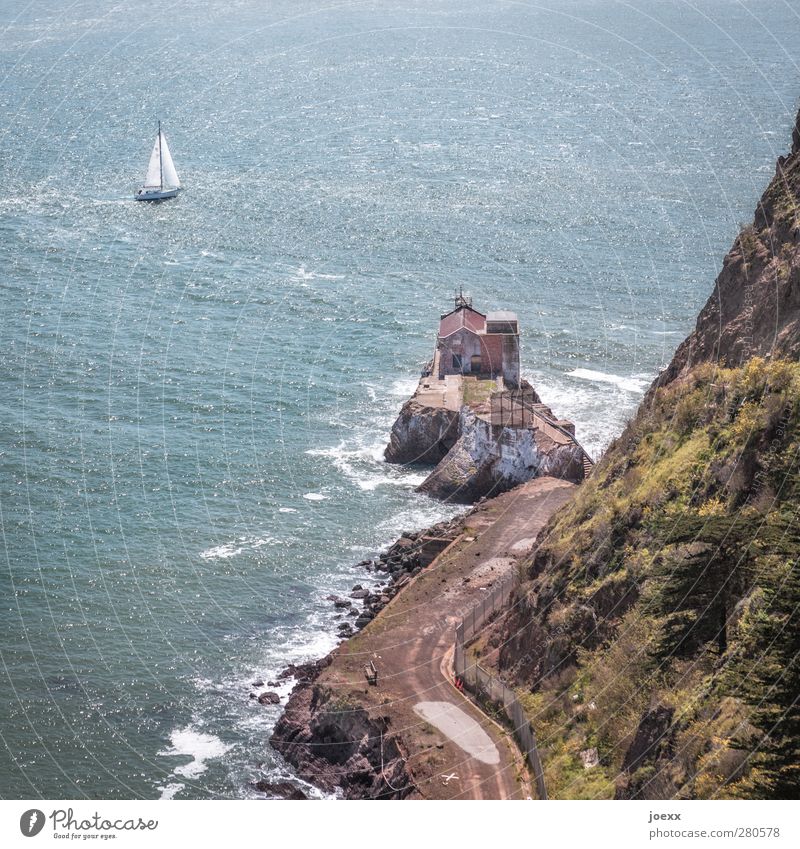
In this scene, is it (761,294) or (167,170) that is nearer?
(761,294)

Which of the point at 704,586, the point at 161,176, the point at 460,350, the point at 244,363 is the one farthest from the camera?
the point at 161,176

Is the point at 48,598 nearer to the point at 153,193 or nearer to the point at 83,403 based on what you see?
the point at 83,403

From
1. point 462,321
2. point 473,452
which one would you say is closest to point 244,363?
point 462,321

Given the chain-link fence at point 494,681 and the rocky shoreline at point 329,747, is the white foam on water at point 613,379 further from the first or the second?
the rocky shoreline at point 329,747

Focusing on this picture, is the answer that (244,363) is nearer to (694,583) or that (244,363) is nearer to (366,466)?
(366,466)

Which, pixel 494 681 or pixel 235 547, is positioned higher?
pixel 494 681

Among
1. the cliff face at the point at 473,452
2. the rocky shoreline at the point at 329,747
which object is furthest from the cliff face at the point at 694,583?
the cliff face at the point at 473,452
